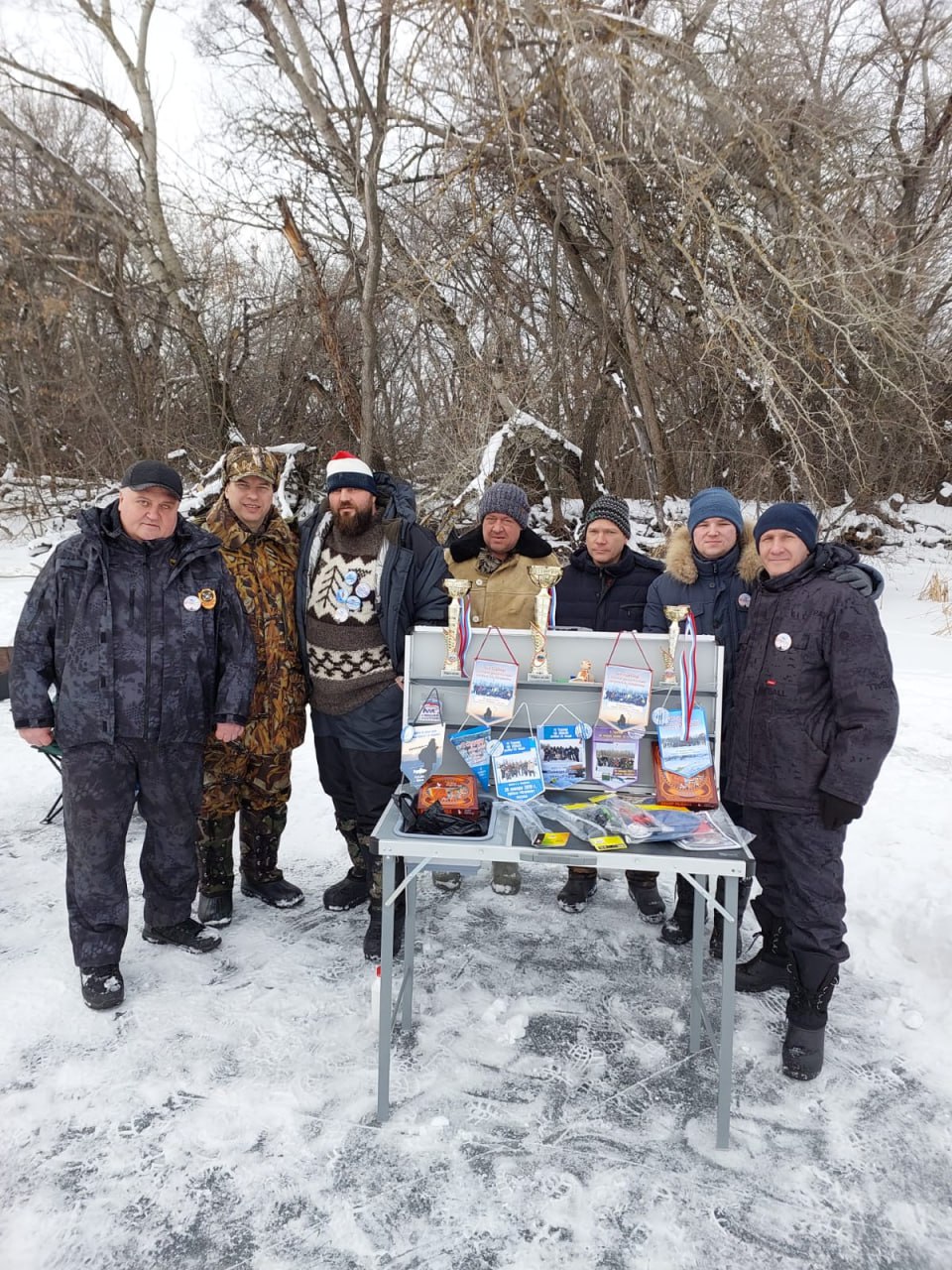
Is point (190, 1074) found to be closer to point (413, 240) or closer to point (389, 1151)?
point (389, 1151)

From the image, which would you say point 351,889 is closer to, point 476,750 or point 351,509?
point 476,750

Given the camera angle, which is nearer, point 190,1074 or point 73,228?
point 190,1074

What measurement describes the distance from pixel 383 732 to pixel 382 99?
22.1ft

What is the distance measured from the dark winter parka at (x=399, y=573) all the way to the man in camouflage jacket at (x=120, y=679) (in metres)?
0.31

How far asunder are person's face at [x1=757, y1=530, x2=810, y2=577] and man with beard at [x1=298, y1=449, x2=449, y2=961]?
3.60 feet

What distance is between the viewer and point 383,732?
278 centimetres

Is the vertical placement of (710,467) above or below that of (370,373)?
below

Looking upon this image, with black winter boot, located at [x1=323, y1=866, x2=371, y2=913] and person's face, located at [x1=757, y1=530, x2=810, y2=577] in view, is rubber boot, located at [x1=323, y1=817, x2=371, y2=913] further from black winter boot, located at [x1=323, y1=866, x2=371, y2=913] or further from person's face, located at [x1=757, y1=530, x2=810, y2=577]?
person's face, located at [x1=757, y1=530, x2=810, y2=577]

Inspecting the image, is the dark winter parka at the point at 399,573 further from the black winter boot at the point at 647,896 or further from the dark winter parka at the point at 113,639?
the black winter boot at the point at 647,896

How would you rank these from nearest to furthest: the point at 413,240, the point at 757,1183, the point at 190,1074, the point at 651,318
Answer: the point at 757,1183 < the point at 190,1074 < the point at 413,240 < the point at 651,318

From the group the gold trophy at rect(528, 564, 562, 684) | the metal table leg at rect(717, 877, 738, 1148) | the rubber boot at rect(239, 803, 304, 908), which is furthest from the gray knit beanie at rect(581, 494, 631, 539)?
the rubber boot at rect(239, 803, 304, 908)

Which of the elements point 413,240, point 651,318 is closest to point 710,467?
point 651,318

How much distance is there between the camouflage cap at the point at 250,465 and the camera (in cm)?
274

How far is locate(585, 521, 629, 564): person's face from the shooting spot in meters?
2.89
